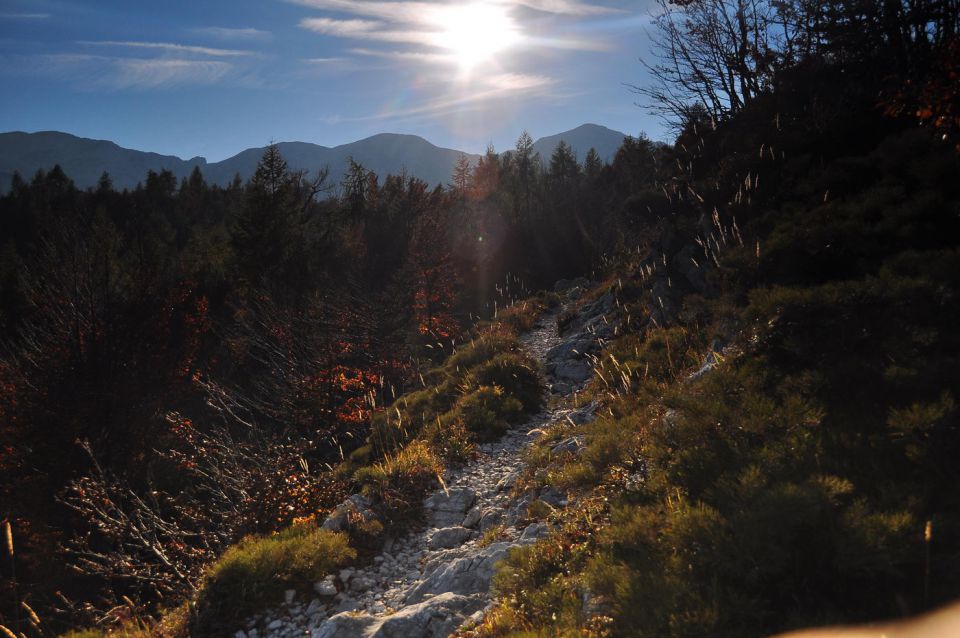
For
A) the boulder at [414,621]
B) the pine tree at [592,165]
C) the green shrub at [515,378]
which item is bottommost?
the boulder at [414,621]

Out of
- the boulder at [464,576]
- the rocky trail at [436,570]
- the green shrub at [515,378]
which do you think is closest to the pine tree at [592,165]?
the green shrub at [515,378]

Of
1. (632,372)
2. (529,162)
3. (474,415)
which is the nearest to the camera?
(632,372)

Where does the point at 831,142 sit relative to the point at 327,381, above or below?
above

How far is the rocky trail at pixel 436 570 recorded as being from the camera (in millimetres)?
4663

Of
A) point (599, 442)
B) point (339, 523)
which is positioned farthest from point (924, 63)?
point (339, 523)

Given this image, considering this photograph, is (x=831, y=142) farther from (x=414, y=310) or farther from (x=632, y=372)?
(x=414, y=310)

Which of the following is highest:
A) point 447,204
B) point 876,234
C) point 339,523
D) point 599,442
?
point 447,204

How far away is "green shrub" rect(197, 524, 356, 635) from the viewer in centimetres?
517

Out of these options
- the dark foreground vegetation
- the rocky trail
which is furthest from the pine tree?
the rocky trail

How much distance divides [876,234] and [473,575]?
610 centimetres

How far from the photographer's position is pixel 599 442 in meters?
6.34

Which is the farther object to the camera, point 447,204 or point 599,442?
point 447,204

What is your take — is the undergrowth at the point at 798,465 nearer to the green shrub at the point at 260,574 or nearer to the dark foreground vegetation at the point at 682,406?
the dark foreground vegetation at the point at 682,406

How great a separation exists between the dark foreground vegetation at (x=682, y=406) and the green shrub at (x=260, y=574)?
0.12ft
